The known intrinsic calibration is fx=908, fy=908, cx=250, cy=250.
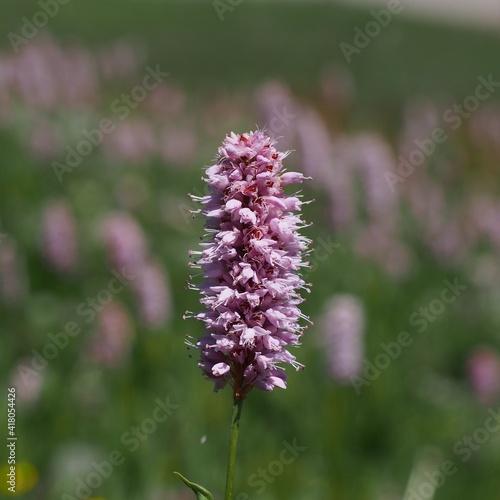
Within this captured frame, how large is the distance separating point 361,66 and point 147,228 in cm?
1222

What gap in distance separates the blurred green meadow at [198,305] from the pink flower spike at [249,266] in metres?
0.31

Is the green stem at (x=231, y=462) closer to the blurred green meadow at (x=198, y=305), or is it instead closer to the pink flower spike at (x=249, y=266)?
the pink flower spike at (x=249, y=266)

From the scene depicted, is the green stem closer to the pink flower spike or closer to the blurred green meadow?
the pink flower spike

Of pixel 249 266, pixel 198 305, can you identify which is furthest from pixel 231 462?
pixel 198 305

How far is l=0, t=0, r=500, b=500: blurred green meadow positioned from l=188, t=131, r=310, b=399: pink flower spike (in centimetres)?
31

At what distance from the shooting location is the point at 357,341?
494cm

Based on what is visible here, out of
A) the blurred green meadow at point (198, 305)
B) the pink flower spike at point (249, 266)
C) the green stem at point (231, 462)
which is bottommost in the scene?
the green stem at point (231, 462)

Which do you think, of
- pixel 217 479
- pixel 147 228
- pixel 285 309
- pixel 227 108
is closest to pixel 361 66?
pixel 227 108

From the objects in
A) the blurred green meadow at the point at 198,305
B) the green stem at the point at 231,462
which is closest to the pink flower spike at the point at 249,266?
the green stem at the point at 231,462

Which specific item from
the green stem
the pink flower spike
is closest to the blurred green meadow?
the pink flower spike

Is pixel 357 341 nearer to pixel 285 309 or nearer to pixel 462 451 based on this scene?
pixel 462 451

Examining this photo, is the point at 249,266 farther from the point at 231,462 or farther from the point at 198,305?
the point at 198,305

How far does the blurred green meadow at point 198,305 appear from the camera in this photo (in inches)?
192

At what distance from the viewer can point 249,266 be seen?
1666mm
